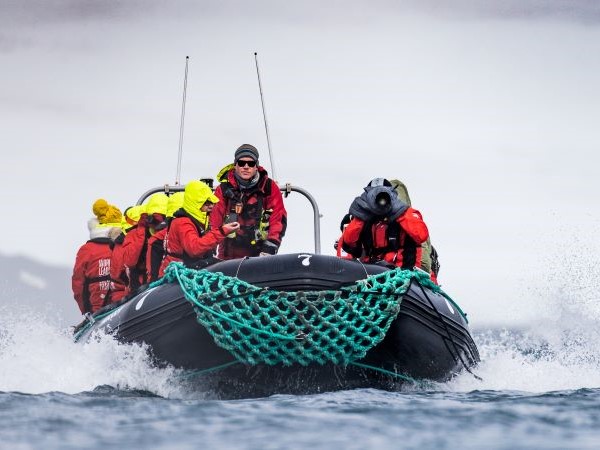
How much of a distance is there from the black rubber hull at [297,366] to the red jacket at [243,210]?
1869 millimetres

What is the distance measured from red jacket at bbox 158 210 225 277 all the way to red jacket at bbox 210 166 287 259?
0.60 m

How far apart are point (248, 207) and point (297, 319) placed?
2.52 m

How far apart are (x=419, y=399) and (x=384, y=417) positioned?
84 cm

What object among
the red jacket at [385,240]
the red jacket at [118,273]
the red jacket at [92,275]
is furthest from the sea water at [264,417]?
the red jacket at [92,275]

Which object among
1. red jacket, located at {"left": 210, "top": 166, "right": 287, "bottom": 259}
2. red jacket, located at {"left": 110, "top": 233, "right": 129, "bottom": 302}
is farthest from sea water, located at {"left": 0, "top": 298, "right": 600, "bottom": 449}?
red jacket, located at {"left": 110, "top": 233, "right": 129, "bottom": 302}

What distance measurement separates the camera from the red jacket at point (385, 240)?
25.0ft

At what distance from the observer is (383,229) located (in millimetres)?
7672

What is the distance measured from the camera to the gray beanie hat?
8.71 meters

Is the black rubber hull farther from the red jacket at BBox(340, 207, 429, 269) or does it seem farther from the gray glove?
the gray glove

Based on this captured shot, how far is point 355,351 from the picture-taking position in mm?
6508

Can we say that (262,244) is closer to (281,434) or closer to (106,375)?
(106,375)

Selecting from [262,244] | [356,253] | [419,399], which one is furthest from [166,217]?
[419,399]

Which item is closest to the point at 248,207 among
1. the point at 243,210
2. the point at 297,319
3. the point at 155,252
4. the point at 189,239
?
the point at 243,210

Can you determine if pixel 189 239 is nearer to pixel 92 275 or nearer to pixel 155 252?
pixel 155 252
